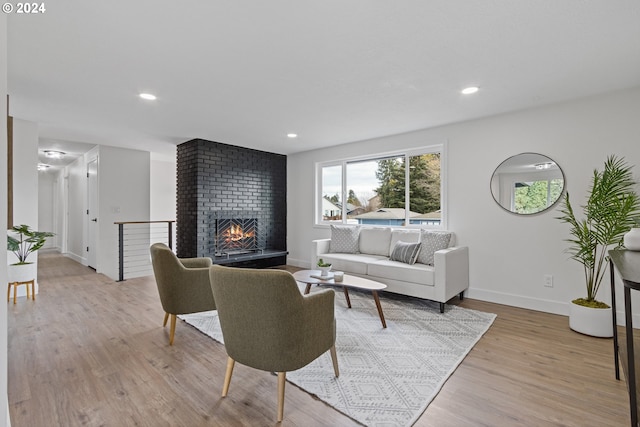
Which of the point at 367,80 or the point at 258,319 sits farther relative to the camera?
the point at 367,80

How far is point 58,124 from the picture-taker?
415 cm

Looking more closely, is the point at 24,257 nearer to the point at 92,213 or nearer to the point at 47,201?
the point at 92,213

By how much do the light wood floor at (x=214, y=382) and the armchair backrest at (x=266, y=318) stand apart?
33 cm

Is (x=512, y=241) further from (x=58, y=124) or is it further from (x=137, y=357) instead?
(x=58, y=124)

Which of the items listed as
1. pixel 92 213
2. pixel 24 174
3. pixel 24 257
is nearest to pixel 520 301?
pixel 24 257

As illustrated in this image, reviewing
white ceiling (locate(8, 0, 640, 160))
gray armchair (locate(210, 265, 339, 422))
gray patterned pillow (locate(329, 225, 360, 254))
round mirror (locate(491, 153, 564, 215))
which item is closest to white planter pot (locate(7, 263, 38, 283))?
white ceiling (locate(8, 0, 640, 160))

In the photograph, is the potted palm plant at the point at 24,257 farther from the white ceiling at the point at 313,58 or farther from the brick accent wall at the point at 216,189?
the brick accent wall at the point at 216,189

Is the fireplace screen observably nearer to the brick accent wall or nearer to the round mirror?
the brick accent wall

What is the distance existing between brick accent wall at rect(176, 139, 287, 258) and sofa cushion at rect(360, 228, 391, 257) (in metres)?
2.24

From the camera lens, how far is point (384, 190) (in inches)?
198

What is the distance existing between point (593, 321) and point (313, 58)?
3.38 metres

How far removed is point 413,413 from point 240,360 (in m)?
1.04

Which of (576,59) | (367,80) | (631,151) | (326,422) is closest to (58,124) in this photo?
(367,80)

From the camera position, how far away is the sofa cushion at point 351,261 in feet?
13.4
